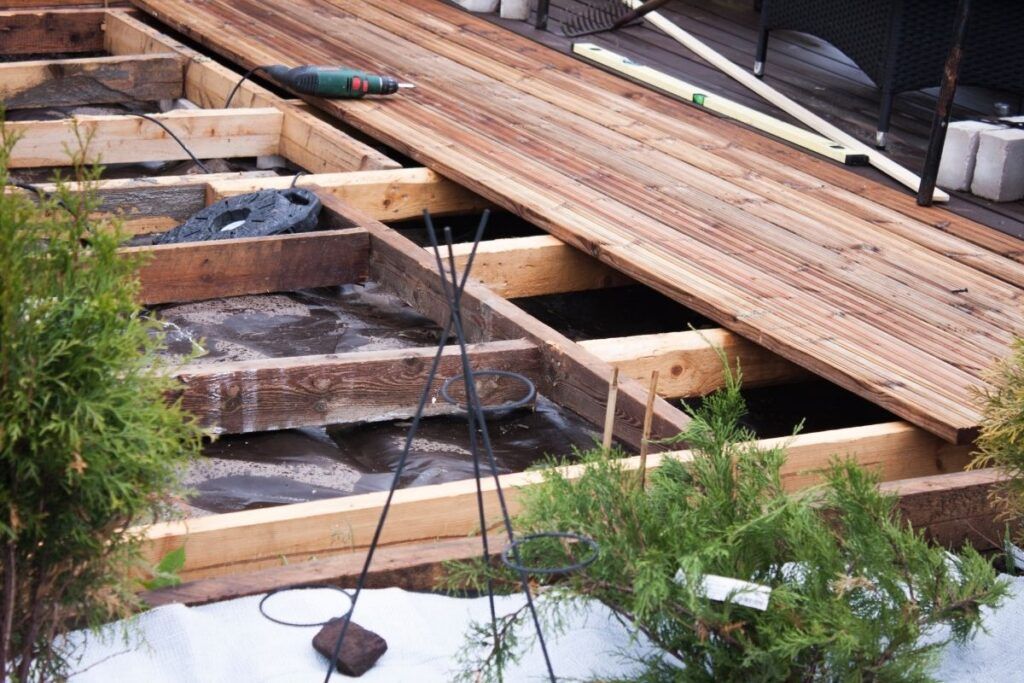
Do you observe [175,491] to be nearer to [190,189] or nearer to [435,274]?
[435,274]

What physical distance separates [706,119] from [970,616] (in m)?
3.42

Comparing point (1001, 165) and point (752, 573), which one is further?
point (1001, 165)

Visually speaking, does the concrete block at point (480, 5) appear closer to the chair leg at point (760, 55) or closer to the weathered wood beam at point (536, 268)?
the chair leg at point (760, 55)

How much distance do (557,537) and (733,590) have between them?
0.87 ft

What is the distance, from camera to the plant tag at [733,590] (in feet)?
5.85

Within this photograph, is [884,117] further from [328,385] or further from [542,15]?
[328,385]

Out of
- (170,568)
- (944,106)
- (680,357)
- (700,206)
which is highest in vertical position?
(944,106)

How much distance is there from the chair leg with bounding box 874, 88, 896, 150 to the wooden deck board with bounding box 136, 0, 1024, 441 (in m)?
0.31

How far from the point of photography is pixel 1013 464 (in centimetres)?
240

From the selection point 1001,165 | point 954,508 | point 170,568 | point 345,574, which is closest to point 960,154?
point 1001,165

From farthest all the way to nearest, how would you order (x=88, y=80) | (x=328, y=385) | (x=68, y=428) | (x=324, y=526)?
(x=88, y=80) < (x=328, y=385) < (x=324, y=526) < (x=68, y=428)

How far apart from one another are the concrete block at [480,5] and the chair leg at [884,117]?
2455 millimetres

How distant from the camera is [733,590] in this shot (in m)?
1.78

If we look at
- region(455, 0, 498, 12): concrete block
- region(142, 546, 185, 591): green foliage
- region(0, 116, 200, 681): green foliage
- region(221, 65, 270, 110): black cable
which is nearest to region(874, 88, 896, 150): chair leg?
region(221, 65, 270, 110): black cable
